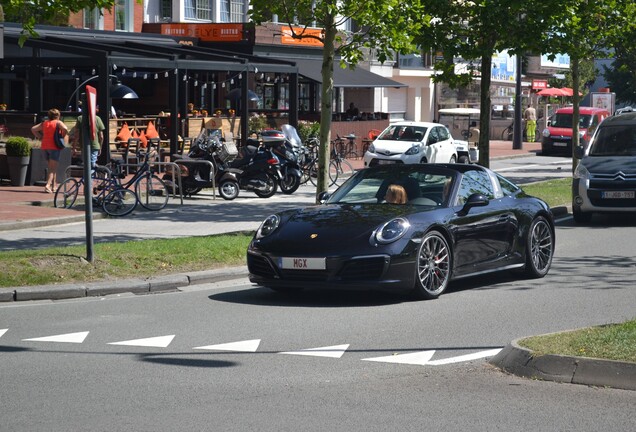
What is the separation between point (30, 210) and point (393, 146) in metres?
14.1

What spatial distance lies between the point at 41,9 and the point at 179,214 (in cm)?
701

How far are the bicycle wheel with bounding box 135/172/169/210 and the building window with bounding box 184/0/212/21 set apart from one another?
1959 centimetres

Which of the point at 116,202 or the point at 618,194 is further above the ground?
the point at 618,194

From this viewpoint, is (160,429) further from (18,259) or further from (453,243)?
(18,259)

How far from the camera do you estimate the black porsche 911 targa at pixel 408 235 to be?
1166 centimetres

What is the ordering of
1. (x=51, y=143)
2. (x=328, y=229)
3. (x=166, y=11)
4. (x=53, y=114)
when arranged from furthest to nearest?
(x=166, y=11), (x=51, y=143), (x=53, y=114), (x=328, y=229)

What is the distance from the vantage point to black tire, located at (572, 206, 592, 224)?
20781 millimetres

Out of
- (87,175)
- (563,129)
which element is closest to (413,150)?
(563,129)

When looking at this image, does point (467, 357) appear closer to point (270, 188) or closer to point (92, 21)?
point (270, 188)

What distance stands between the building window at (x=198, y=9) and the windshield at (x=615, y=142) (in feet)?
78.2

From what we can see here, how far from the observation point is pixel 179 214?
874 inches

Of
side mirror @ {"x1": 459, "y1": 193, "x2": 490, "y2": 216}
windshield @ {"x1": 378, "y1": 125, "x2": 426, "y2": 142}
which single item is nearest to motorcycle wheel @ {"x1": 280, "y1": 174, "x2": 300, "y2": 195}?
windshield @ {"x1": 378, "y1": 125, "x2": 426, "y2": 142}

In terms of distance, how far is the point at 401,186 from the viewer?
12.9 meters

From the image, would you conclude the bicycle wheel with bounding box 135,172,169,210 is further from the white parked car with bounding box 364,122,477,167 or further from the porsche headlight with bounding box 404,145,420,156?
the porsche headlight with bounding box 404,145,420,156
